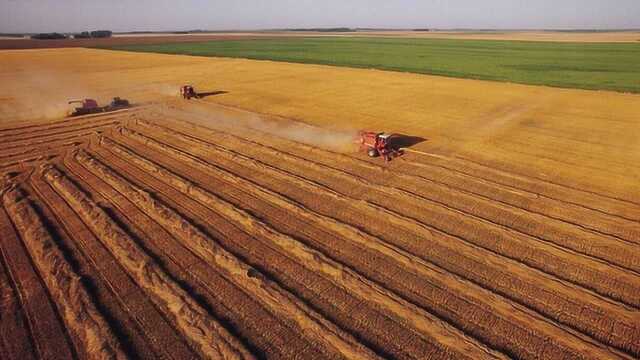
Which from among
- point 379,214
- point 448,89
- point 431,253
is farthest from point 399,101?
point 431,253

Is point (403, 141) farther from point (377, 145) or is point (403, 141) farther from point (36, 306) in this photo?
point (36, 306)

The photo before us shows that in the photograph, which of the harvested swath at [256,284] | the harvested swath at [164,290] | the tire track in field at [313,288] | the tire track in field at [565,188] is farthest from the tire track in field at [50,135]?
the tire track in field at [565,188]

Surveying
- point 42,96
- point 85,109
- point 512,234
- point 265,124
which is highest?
point 265,124

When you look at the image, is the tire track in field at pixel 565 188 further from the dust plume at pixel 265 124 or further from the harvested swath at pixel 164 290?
the harvested swath at pixel 164 290

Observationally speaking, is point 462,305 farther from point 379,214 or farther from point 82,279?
point 82,279

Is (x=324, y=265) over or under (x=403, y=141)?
under

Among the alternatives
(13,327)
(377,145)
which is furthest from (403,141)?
(13,327)

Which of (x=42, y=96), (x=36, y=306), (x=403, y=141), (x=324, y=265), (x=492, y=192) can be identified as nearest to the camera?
(x=36, y=306)
